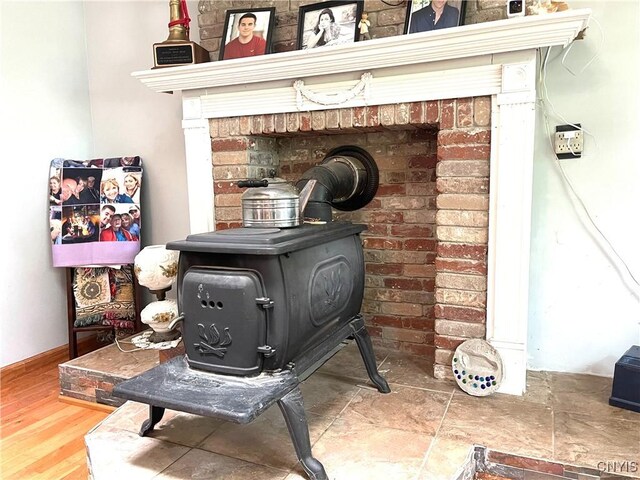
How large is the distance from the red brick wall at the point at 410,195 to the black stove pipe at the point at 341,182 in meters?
0.04

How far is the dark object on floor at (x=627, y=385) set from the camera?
5.79 ft

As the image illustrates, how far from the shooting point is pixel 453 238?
1974mm

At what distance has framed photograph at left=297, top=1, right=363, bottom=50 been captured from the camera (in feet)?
6.92

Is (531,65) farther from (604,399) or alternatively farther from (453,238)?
(604,399)

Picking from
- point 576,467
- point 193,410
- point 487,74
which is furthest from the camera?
point 487,74

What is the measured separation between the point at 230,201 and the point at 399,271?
918 mm

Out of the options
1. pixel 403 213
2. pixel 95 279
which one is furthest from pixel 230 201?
pixel 95 279

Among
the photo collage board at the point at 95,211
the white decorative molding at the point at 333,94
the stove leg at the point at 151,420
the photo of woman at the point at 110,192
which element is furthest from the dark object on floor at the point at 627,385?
the photo of woman at the point at 110,192

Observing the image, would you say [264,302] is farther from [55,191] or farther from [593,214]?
[55,191]

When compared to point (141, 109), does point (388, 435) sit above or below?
below

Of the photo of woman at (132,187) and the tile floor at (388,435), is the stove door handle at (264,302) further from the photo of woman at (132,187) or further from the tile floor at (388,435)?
the photo of woman at (132,187)

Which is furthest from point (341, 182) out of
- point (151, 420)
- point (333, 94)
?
point (151, 420)

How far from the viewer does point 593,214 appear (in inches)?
79.4

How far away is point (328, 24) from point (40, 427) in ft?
7.34
